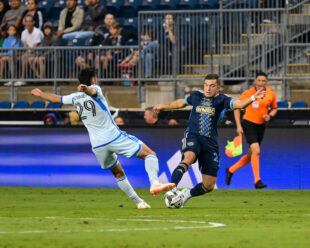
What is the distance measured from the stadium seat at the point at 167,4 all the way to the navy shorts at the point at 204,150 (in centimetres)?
1312

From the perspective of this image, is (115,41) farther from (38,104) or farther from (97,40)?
(38,104)

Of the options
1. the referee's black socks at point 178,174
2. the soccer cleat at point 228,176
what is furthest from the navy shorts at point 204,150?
the soccer cleat at point 228,176

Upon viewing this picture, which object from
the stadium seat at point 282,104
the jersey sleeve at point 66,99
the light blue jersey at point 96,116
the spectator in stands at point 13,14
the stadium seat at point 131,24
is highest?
the spectator in stands at point 13,14

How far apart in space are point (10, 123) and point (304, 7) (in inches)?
322

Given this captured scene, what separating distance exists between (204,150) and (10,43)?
1317 cm

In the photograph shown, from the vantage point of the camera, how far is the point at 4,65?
24.2 meters

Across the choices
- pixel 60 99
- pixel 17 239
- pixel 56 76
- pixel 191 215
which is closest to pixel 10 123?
pixel 56 76

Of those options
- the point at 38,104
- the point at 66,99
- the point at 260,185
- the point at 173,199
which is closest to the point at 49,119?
the point at 38,104

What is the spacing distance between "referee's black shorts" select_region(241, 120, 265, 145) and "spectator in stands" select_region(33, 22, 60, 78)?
24.6 ft

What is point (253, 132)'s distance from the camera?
18219mm

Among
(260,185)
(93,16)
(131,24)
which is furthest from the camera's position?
(131,24)

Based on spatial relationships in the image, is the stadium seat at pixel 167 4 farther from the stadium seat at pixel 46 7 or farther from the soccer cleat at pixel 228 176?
the soccer cleat at pixel 228 176

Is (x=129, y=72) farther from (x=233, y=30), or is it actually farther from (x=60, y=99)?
(x=60, y=99)

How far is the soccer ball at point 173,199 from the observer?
1298 centimetres
